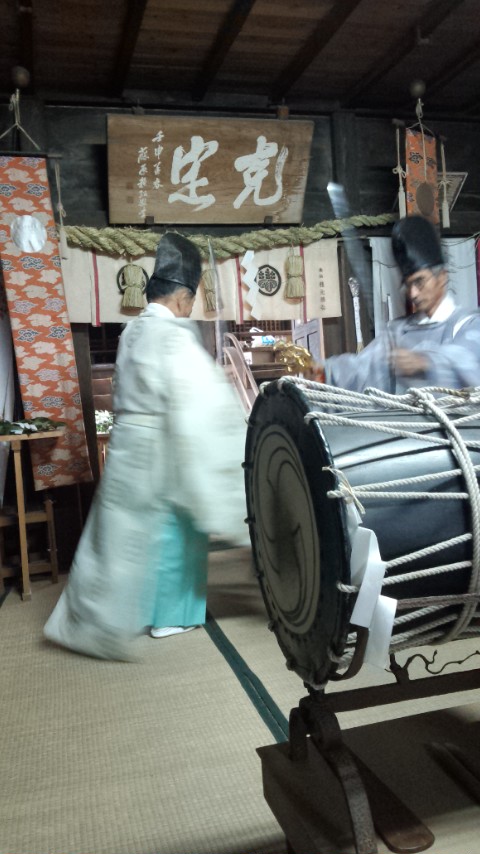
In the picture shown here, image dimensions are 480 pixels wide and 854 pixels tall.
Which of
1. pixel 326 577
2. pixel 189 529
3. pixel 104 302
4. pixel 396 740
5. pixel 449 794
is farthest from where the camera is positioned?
pixel 104 302

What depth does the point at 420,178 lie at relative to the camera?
477 cm

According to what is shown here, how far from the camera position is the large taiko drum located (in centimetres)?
105

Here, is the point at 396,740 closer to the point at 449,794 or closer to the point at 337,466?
the point at 449,794

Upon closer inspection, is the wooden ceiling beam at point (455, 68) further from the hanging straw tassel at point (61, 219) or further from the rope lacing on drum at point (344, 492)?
the rope lacing on drum at point (344, 492)

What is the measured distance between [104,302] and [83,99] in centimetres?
142

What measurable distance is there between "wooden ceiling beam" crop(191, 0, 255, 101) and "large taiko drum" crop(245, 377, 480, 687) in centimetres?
319

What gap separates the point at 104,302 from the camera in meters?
4.38

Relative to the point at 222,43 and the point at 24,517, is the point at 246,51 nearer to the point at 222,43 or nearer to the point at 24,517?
the point at 222,43

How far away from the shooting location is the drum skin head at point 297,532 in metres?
1.05

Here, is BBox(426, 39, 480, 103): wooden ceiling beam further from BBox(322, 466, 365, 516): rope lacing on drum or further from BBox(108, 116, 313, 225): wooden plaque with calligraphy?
BBox(322, 466, 365, 516): rope lacing on drum

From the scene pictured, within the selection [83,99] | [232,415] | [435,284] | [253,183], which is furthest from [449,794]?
[83,99]

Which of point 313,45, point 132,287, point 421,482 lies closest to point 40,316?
point 132,287

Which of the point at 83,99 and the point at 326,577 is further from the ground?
the point at 83,99

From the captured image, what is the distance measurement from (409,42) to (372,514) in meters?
4.02
